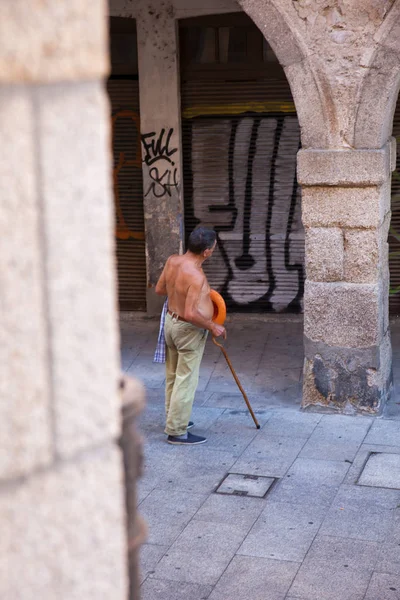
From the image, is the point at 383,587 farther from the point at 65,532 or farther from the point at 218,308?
the point at 65,532

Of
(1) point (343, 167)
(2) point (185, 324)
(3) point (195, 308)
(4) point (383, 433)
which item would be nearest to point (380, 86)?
(1) point (343, 167)

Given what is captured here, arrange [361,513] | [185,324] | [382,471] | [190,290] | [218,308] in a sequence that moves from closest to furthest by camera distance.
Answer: [361,513] < [382,471] < [190,290] < [185,324] < [218,308]

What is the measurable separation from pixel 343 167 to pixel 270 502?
2.65 m

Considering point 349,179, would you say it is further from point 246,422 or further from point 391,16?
point 246,422

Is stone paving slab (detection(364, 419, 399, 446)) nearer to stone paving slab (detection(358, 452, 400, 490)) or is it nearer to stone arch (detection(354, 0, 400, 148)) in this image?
stone paving slab (detection(358, 452, 400, 490))

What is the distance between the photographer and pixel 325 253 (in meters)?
7.65

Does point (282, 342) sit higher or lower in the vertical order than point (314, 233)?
lower

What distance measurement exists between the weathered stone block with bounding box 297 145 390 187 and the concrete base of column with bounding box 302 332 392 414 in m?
1.33

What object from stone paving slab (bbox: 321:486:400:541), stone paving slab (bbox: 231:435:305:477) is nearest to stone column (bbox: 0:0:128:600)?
stone paving slab (bbox: 321:486:400:541)

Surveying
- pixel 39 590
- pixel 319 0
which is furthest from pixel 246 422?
pixel 39 590

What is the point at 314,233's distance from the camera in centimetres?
768

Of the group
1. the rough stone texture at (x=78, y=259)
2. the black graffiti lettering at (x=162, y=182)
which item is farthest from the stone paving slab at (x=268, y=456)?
the rough stone texture at (x=78, y=259)

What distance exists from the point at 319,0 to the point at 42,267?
19.7ft

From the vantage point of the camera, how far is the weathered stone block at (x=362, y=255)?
7555 millimetres
